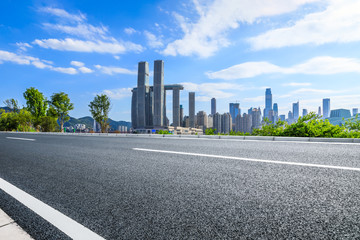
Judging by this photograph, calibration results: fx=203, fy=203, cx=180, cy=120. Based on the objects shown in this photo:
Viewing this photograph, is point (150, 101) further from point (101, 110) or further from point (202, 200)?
point (202, 200)

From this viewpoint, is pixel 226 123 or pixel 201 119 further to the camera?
pixel 201 119

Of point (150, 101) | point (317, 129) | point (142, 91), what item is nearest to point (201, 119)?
point (150, 101)

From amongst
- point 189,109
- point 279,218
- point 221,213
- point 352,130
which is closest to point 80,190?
point 221,213

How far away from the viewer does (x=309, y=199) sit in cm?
211

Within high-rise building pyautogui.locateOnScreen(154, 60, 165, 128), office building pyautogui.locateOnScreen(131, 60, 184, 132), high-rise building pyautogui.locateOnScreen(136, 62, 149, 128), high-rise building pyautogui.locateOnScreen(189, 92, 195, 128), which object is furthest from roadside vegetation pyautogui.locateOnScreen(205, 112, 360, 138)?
high-rise building pyautogui.locateOnScreen(189, 92, 195, 128)

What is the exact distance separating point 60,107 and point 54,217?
118ft

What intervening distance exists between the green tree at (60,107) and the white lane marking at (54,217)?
34.3 metres

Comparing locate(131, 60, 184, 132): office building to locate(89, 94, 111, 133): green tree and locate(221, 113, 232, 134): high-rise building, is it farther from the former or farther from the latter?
locate(89, 94, 111, 133): green tree

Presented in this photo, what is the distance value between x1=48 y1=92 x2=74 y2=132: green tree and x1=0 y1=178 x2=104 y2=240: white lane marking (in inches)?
1351

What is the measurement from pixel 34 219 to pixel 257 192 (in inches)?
91.6

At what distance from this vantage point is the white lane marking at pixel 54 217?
1.63m

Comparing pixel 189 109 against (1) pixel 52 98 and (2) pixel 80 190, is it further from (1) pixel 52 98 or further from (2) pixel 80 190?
(2) pixel 80 190

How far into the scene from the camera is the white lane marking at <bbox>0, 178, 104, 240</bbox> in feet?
5.35

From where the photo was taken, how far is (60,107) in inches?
1294
